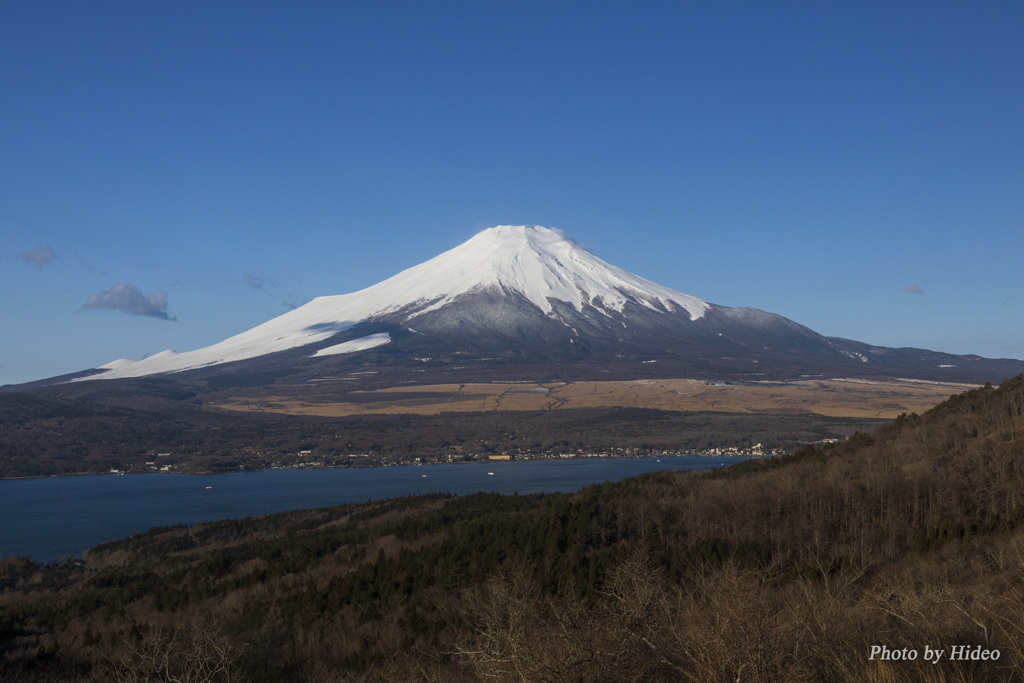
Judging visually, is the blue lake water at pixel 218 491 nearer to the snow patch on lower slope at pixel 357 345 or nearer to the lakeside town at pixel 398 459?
the lakeside town at pixel 398 459

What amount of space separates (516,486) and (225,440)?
48.7 m

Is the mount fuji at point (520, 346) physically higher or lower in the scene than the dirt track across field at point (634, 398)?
higher

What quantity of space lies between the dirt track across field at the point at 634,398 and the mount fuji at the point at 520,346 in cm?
1034

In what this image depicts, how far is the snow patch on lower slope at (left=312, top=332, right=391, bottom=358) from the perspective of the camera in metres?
158

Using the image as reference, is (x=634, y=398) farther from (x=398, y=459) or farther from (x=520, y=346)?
(x=520, y=346)

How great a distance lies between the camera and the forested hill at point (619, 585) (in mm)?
7223

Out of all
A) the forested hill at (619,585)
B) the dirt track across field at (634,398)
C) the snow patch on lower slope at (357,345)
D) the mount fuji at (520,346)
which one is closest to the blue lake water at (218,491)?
the forested hill at (619,585)

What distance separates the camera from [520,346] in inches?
6358

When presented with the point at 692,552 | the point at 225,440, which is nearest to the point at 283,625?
the point at 692,552

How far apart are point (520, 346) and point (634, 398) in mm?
52314

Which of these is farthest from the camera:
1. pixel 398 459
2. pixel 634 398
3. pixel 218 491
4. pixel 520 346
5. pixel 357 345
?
pixel 520 346

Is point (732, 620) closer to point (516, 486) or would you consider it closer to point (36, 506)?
point (516, 486)

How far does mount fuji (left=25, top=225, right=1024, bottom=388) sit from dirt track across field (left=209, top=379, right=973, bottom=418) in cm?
1034

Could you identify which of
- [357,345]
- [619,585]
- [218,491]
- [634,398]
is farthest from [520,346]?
[619,585]
